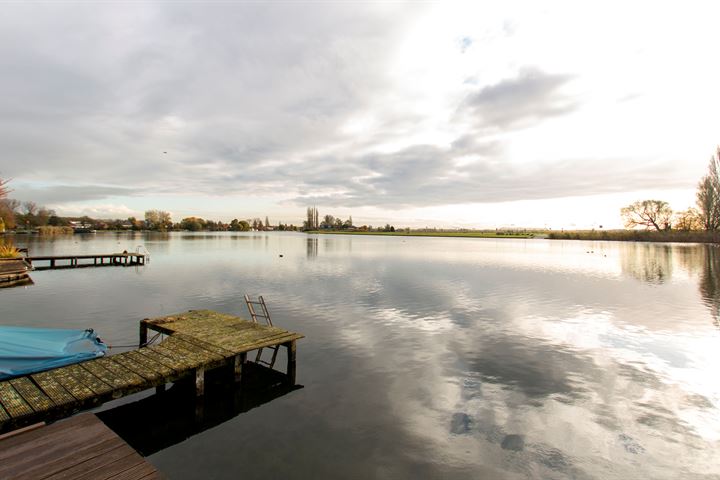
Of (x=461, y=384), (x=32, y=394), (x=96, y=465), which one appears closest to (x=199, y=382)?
(x=32, y=394)

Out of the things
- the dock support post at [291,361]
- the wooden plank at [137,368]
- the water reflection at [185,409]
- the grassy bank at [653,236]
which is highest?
the grassy bank at [653,236]

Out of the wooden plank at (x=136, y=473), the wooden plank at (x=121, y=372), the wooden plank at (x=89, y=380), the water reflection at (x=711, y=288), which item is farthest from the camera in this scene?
the water reflection at (x=711, y=288)

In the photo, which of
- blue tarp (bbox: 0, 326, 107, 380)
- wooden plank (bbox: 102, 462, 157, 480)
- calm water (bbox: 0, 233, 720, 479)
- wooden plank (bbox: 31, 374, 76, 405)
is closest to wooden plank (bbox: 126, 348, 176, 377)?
blue tarp (bbox: 0, 326, 107, 380)

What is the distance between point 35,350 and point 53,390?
250 cm

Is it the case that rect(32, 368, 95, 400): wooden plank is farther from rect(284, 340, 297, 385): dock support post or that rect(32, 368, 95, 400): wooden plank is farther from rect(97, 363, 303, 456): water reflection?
rect(284, 340, 297, 385): dock support post

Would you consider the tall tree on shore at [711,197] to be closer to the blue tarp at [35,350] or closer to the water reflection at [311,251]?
the water reflection at [311,251]

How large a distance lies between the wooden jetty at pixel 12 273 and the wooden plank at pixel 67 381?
106 ft

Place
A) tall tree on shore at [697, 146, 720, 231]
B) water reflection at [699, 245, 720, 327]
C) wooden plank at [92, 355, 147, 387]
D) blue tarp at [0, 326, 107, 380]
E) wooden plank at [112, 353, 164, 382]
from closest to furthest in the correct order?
wooden plank at [92, 355, 147, 387], blue tarp at [0, 326, 107, 380], wooden plank at [112, 353, 164, 382], water reflection at [699, 245, 720, 327], tall tree on shore at [697, 146, 720, 231]

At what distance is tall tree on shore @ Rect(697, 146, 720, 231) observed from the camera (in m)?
94.8

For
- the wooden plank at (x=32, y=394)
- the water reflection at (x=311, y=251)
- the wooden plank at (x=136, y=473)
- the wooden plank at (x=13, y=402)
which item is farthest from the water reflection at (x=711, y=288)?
the water reflection at (x=311, y=251)

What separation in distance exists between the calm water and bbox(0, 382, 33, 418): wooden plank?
2.81 metres

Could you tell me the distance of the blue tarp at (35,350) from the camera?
366 inches

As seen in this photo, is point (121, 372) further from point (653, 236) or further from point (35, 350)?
point (653, 236)

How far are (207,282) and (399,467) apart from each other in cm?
2983
